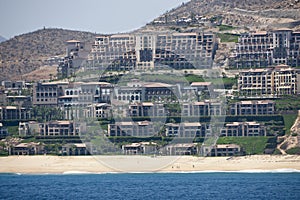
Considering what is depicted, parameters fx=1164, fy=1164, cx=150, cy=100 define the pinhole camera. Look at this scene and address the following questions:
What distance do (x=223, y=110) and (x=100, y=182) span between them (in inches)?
761

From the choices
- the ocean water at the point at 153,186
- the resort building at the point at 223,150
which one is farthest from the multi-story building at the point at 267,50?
the ocean water at the point at 153,186

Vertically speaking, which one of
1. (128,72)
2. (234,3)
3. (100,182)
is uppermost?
(234,3)

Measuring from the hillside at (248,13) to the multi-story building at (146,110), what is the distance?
26.4 metres

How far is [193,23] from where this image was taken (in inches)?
5300

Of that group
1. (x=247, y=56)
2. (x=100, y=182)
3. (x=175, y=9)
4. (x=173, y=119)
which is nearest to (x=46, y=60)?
(x=175, y=9)

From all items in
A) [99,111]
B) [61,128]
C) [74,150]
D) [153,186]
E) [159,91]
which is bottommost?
[153,186]

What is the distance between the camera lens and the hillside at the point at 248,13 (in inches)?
5153

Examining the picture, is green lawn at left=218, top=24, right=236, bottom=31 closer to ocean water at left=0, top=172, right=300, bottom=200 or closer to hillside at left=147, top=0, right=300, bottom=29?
hillside at left=147, top=0, right=300, bottom=29

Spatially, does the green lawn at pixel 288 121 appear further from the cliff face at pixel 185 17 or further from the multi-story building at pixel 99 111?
the cliff face at pixel 185 17

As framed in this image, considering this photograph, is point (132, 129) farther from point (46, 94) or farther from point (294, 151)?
point (46, 94)

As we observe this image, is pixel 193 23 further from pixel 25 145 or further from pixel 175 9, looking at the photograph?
pixel 25 145

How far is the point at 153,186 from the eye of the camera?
8012 cm

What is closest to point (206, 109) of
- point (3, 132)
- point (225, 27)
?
point (3, 132)

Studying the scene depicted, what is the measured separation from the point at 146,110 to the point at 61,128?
25.1 feet
